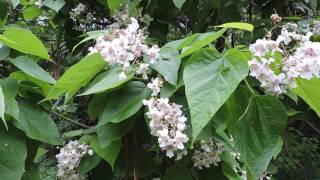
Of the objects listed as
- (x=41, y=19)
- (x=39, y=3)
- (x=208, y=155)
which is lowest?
(x=41, y=19)

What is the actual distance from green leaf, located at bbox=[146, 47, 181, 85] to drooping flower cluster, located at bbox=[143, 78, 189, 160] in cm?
5

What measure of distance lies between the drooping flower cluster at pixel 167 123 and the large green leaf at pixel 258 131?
0.27ft

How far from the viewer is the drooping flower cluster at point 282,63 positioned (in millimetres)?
689

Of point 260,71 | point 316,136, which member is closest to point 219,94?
point 260,71

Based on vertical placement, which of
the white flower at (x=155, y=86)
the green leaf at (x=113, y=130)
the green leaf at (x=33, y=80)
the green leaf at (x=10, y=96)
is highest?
the white flower at (x=155, y=86)

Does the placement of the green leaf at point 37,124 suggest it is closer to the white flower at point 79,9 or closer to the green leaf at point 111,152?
the green leaf at point 111,152

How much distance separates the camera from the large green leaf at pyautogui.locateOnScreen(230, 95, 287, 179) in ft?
2.29

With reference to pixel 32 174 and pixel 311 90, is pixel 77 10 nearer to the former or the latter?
pixel 32 174

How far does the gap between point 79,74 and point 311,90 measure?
39cm

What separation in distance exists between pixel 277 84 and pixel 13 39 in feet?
1.52

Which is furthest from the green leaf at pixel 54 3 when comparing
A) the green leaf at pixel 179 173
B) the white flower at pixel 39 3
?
the green leaf at pixel 179 173

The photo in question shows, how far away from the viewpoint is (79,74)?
82cm

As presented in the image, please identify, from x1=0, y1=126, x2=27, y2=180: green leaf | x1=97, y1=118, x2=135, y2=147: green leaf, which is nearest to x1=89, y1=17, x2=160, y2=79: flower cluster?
x1=97, y1=118, x2=135, y2=147: green leaf

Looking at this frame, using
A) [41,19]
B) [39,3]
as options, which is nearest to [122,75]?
[39,3]
